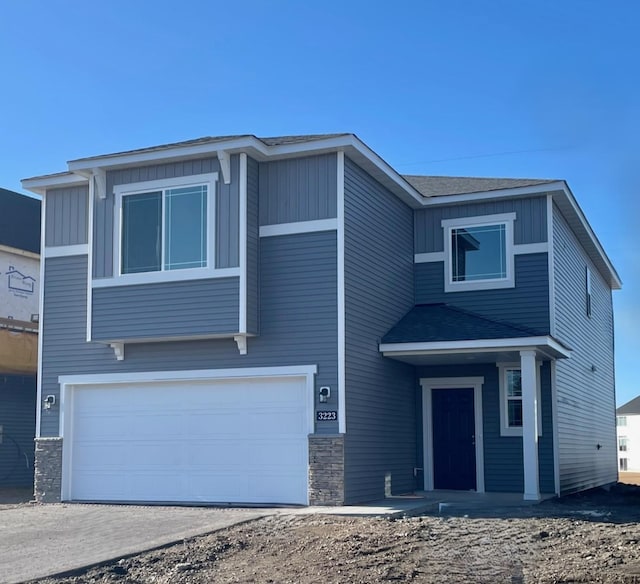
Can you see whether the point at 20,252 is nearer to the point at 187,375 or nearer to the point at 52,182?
the point at 52,182

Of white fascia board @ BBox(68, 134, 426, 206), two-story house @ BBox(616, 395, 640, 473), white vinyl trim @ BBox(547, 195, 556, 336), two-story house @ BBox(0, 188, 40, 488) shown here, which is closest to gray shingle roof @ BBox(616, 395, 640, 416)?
two-story house @ BBox(616, 395, 640, 473)

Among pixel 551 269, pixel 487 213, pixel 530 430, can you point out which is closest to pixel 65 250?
pixel 487 213

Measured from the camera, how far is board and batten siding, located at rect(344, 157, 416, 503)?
1492 cm

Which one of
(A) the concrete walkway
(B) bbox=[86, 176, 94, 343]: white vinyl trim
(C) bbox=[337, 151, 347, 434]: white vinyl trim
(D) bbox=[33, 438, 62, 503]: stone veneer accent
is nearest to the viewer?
(A) the concrete walkway

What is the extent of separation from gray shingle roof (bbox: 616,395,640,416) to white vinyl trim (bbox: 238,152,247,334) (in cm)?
5609

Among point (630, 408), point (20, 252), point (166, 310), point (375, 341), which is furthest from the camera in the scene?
point (630, 408)

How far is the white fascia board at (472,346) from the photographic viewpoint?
599 inches

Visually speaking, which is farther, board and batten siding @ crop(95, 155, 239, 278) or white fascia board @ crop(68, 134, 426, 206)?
board and batten siding @ crop(95, 155, 239, 278)

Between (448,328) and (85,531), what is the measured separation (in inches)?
283

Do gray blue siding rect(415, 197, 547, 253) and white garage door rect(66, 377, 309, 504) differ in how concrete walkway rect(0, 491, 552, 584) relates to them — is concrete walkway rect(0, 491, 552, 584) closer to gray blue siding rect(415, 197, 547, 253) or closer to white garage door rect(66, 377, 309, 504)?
white garage door rect(66, 377, 309, 504)

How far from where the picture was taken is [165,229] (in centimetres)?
1552

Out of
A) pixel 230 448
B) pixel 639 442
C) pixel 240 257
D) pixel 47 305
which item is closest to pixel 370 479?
pixel 230 448

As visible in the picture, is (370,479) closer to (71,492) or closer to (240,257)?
(240,257)

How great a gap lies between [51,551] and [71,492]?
5895mm
